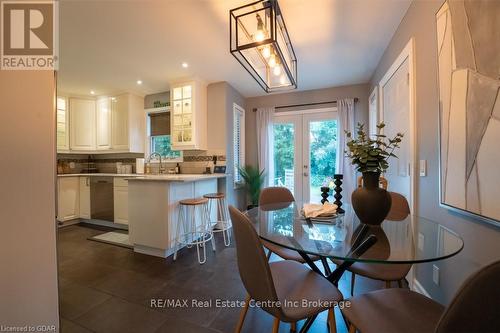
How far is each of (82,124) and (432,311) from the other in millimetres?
5527

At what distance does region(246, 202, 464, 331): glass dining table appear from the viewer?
86cm

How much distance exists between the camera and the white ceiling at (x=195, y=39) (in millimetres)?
1813

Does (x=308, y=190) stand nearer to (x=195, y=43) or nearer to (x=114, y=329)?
(x=195, y=43)

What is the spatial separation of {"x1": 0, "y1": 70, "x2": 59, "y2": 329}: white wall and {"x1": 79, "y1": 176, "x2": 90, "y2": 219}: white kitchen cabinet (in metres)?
3.48

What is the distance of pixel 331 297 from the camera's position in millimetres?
965

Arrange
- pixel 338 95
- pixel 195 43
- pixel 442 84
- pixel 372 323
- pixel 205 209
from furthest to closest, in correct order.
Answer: pixel 338 95 → pixel 205 209 → pixel 195 43 → pixel 442 84 → pixel 372 323

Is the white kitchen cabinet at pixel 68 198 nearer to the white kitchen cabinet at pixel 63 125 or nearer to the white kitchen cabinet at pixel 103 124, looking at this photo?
the white kitchen cabinet at pixel 63 125

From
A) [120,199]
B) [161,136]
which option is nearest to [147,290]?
[120,199]

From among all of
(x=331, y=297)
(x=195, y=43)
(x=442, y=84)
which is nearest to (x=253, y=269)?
A: (x=331, y=297)

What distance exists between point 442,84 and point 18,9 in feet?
8.22

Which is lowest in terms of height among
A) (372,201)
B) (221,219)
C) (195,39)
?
(221,219)

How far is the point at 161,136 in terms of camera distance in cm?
407

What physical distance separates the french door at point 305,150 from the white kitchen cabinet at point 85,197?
3687 millimetres

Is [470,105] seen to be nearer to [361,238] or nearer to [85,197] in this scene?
[361,238]
